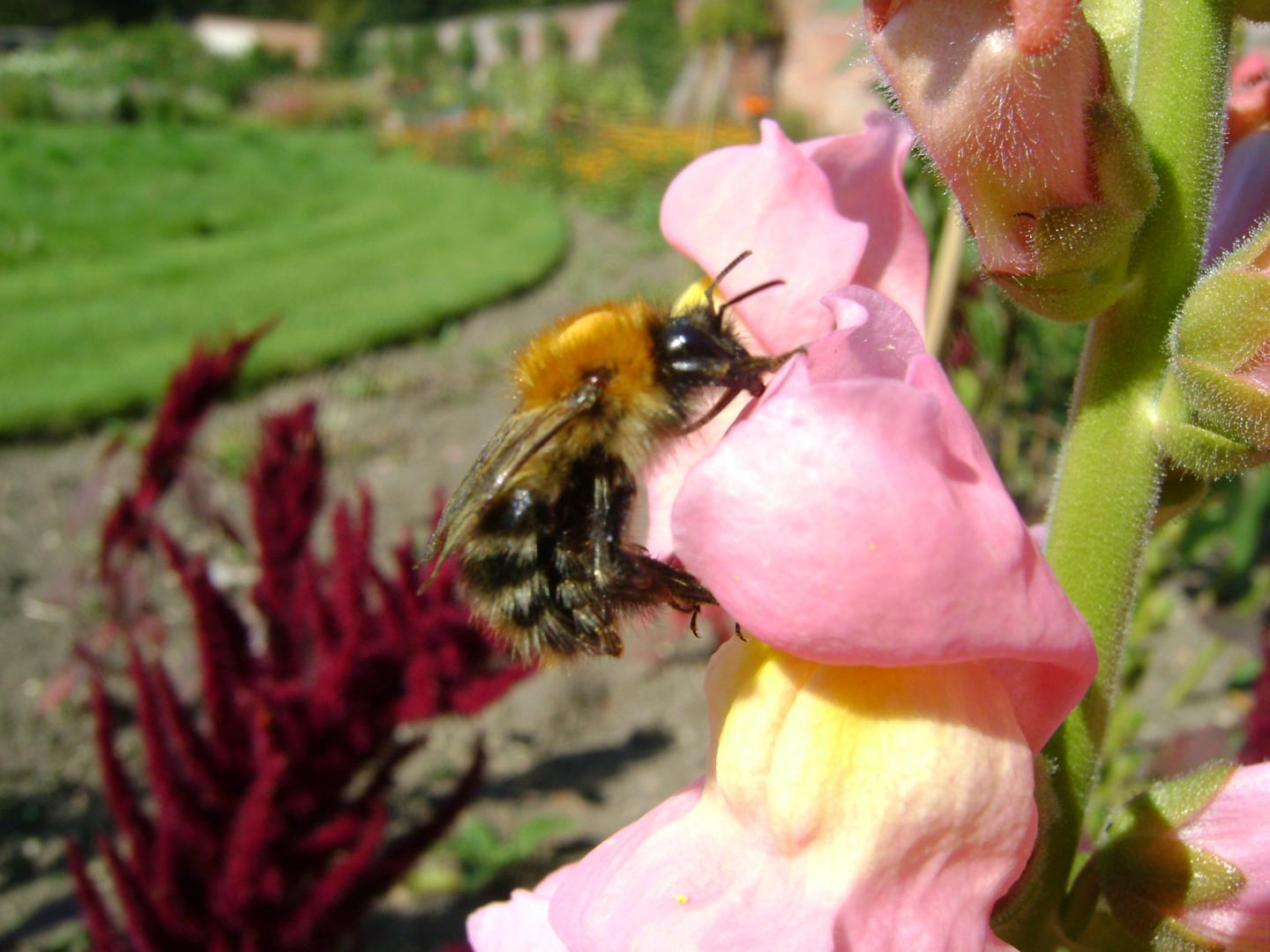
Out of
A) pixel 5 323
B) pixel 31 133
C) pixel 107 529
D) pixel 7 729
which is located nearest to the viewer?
pixel 107 529

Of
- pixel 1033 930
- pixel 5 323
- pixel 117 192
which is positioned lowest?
pixel 117 192

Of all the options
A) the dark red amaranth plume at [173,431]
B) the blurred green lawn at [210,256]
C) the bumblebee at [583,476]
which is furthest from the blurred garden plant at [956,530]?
the blurred green lawn at [210,256]

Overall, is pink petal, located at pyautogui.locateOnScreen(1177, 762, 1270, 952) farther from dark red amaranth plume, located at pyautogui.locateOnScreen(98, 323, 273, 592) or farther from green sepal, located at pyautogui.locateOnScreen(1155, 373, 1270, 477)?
dark red amaranth plume, located at pyautogui.locateOnScreen(98, 323, 273, 592)

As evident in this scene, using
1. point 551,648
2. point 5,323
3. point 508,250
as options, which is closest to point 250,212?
point 508,250

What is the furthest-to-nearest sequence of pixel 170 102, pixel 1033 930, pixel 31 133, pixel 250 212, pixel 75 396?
pixel 170 102
pixel 31 133
pixel 250 212
pixel 75 396
pixel 1033 930

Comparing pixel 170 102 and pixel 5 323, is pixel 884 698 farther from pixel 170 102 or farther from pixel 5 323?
pixel 170 102

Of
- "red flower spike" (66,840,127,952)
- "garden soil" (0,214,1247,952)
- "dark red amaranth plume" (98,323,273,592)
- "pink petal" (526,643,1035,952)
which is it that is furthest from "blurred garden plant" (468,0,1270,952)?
"dark red amaranth plume" (98,323,273,592)

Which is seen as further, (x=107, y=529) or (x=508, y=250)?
(x=508, y=250)

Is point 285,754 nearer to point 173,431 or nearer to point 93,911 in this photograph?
point 93,911
